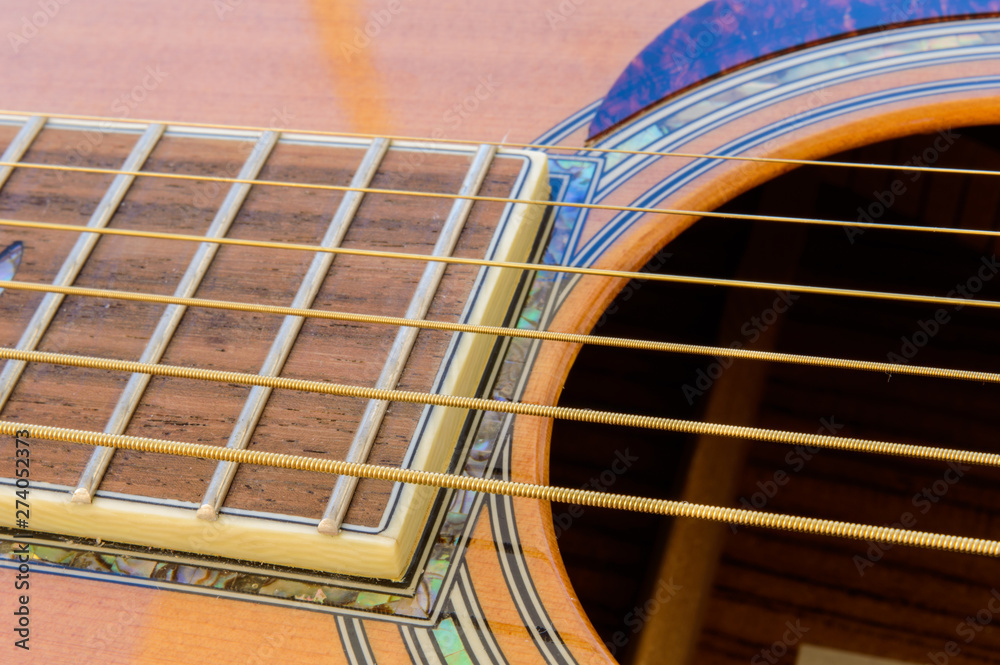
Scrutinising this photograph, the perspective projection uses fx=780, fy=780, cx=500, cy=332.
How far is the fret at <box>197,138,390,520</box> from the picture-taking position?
0.68 m

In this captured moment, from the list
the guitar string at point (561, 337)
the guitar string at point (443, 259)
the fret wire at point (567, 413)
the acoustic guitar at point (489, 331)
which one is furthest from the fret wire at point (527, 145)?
the fret wire at point (567, 413)

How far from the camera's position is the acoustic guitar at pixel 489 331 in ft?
2.21

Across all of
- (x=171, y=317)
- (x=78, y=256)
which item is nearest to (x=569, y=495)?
(x=171, y=317)

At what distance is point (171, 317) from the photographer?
31.5 inches

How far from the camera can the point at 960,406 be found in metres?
1.47

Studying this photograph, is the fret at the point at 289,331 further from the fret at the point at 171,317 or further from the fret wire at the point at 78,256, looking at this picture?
the fret wire at the point at 78,256

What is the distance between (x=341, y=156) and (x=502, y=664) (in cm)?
60

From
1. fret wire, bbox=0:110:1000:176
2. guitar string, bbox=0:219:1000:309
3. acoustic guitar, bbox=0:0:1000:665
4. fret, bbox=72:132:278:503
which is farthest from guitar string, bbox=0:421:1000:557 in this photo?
fret wire, bbox=0:110:1000:176

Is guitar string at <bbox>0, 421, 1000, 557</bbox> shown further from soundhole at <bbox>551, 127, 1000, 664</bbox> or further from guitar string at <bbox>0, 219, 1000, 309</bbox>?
soundhole at <bbox>551, 127, 1000, 664</bbox>

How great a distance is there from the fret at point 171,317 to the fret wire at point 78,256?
0.39ft

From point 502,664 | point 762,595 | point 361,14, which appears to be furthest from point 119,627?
point 762,595

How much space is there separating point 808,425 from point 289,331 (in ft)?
3.60

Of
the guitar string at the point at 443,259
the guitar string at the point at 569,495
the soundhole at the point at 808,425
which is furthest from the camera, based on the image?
the soundhole at the point at 808,425

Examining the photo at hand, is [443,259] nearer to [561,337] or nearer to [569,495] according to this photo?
[561,337]
